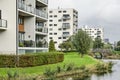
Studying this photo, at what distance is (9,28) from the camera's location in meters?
46.4

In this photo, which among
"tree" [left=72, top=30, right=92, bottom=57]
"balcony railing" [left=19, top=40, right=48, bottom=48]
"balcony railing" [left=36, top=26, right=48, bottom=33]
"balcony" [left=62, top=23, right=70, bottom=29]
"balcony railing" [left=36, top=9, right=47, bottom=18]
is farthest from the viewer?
"balcony" [left=62, top=23, right=70, bottom=29]

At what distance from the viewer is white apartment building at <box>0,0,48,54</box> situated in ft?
152

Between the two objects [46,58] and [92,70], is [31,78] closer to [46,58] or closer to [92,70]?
[46,58]

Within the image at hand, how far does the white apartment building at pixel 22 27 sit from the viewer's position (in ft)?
152

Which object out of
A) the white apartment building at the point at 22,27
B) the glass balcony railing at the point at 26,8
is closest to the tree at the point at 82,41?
the white apartment building at the point at 22,27

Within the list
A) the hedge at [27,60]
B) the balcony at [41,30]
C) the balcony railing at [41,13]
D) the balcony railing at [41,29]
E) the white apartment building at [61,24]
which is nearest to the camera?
the hedge at [27,60]

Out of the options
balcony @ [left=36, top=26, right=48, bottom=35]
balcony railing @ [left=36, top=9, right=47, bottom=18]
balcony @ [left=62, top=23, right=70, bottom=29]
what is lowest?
balcony @ [left=36, top=26, right=48, bottom=35]

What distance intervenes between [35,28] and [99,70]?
42.0 ft

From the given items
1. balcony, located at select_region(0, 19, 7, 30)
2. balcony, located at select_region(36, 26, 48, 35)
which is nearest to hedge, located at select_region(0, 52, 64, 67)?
balcony, located at select_region(0, 19, 7, 30)

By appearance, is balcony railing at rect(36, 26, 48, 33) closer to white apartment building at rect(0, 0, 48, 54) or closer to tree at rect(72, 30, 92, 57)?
white apartment building at rect(0, 0, 48, 54)

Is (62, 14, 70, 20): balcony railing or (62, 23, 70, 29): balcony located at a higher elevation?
(62, 14, 70, 20): balcony railing

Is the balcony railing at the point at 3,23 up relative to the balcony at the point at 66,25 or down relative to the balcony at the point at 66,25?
down

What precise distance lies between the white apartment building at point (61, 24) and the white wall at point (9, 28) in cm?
10007

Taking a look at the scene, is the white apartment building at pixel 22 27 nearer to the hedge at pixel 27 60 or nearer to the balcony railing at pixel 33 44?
the balcony railing at pixel 33 44
